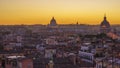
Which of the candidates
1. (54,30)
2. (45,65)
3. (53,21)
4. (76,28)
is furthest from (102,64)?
(76,28)

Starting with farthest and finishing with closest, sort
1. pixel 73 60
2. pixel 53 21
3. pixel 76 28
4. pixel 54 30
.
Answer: pixel 76 28
pixel 54 30
pixel 53 21
pixel 73 60

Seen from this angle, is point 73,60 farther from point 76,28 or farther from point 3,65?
point 76,28

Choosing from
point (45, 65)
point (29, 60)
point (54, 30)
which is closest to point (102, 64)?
point (45, 65)

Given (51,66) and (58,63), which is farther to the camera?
(58,63)

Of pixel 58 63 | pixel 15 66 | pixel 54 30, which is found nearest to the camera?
pixel 15 66

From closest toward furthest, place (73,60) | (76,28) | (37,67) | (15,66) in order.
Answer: (15,66) → (37,67) → (73,60) → (76,28)

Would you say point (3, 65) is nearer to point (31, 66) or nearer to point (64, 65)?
point (31, 66)

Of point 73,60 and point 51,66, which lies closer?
point 51,66

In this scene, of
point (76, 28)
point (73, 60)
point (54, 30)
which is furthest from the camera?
point (76, 28)
